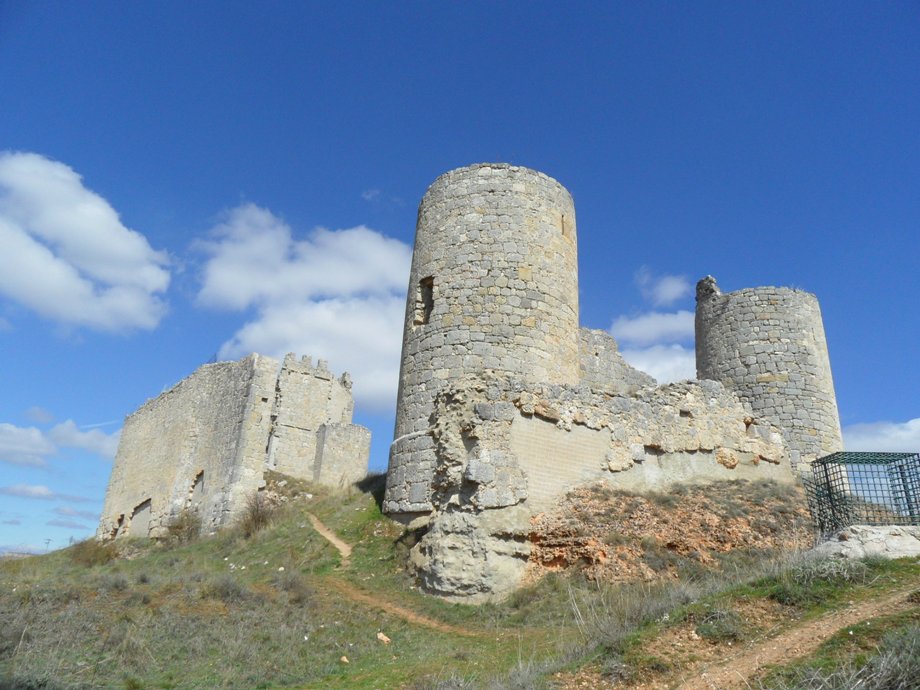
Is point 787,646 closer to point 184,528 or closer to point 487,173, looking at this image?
point 487,173

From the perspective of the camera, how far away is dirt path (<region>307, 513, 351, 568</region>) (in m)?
11.6

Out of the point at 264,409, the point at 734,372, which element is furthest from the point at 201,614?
the point at 734,372

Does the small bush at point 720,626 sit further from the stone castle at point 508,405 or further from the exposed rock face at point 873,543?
the stone castle at point 508,405

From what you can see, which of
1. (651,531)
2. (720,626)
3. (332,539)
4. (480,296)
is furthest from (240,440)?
(720,626)

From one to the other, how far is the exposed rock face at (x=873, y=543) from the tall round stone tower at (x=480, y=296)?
5.80 meters

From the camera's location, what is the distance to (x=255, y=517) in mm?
15484

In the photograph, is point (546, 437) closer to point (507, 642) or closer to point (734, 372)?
point (507, 642)

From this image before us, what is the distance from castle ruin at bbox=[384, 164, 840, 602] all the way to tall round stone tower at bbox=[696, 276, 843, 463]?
0.05 metres

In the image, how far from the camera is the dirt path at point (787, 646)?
525 centimetres

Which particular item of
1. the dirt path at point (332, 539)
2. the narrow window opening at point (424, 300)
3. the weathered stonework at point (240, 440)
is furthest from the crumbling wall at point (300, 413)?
the narrow window opening at point (424, 300)

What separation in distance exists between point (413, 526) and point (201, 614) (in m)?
3.73

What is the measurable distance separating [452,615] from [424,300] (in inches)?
251

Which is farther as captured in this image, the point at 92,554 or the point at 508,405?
the point at 92,554

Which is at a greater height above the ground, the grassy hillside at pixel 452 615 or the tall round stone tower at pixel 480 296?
the tall round stone tower at pixel 480 296
